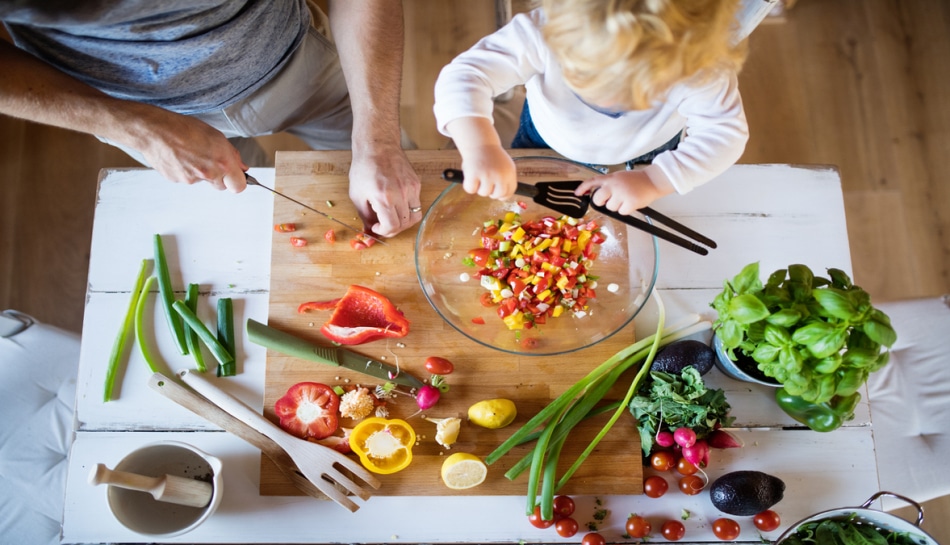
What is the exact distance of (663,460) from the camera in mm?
1231

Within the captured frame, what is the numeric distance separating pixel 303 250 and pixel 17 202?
1.62 metres

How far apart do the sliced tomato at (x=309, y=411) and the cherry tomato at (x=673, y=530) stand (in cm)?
72

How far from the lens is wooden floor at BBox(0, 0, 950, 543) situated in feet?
7.21

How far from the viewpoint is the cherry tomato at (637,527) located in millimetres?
1219

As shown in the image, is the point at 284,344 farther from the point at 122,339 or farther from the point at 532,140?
the point at 532,140

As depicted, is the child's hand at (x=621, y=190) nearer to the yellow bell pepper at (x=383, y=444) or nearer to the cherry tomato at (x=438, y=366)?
the cherry tomato at (x=438, y=366)

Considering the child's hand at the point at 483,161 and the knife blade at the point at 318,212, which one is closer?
the child's hand at the point at 483,161

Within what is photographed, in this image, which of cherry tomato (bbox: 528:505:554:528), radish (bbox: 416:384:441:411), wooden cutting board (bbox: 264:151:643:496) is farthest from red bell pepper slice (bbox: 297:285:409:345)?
cherry tomato (bbox: 528:505:554:528)

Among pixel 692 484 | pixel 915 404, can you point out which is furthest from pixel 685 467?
pixel 915 404

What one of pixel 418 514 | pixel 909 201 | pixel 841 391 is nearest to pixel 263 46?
pixel 418 514

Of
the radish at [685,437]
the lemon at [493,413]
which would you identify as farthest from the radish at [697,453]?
the lemon at [493,413]

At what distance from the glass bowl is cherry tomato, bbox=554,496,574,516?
31cm

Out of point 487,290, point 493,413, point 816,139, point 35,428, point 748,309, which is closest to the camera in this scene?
point 748,309

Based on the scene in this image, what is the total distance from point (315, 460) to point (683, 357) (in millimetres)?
783
